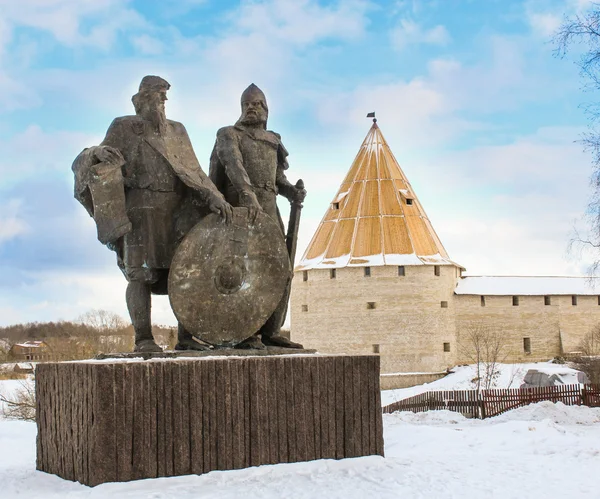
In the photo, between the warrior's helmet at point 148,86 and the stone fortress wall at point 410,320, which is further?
the stone fortress wall at point 410,320

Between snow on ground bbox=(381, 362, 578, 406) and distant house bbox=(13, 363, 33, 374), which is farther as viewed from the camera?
snow on ground bbox=(381, 362, 578, 406)

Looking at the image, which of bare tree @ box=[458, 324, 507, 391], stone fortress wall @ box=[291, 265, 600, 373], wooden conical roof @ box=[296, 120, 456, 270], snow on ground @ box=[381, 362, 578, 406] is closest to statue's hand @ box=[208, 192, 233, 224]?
snow on ground @ box=[381, 362, 578, 406]

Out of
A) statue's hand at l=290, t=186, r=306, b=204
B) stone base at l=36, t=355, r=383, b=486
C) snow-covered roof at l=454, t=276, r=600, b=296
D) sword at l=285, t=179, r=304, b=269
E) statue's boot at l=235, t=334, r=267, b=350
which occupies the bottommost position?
stone base at l=36, t=355, r=383, b=486

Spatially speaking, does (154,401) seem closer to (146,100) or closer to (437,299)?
(146,100)

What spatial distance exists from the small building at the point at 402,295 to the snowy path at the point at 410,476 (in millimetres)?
27808

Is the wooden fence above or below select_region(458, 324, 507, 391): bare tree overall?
below

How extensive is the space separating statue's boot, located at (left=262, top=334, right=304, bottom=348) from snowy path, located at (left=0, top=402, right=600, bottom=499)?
1.26 meters

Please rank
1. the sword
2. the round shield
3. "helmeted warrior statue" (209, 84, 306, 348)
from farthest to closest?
the sword
"helmeted warrior statue" (209, 84, 306, 348)
the round shield

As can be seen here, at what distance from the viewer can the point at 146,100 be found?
21.8 feet

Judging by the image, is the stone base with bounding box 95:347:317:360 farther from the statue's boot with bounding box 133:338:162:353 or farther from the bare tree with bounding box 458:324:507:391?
the bare tree with bounding box 458:324:507:391

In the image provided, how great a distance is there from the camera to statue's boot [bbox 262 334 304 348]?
7039 millimetres

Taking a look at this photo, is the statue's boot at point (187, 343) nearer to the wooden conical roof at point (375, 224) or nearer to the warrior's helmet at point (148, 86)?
the warrior's helmet at point (148, 86)

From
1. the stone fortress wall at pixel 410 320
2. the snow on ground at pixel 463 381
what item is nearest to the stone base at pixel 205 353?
the snow on ground at pixel 463 381

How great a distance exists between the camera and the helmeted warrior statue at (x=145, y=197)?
629cm
